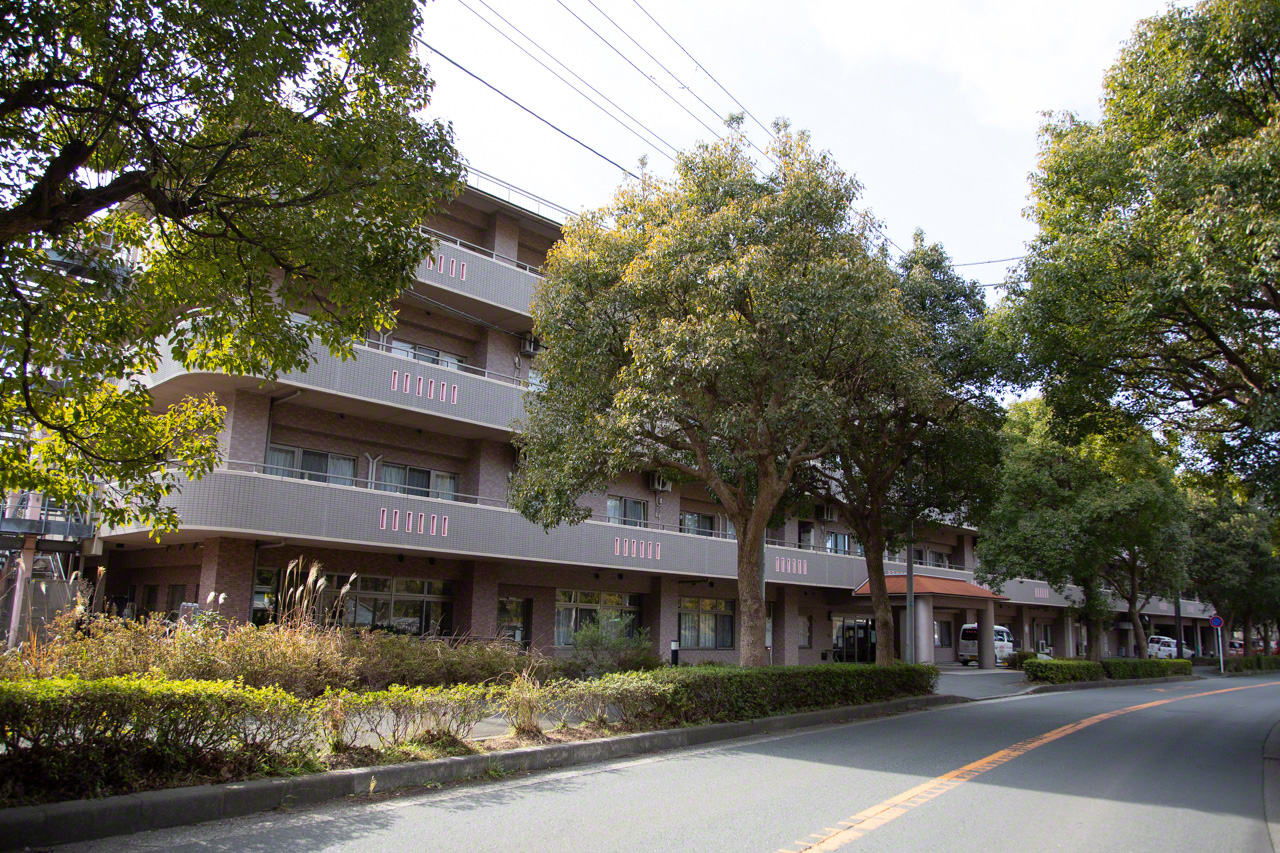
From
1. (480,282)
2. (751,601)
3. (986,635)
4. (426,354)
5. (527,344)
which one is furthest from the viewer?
(986,635)

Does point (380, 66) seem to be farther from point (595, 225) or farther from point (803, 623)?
point (803, 623)

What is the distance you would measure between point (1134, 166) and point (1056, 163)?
1416 mm

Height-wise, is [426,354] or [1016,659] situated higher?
[426,354]

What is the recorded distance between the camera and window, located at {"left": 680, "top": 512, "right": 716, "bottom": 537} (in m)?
29.4

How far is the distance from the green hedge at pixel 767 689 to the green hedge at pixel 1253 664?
38973 millimetres

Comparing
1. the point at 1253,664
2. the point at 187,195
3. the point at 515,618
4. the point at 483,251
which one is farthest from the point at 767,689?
the point at 1253,664

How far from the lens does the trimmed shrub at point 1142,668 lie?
3127 cm

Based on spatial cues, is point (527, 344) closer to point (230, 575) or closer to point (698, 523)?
point (698, 523)

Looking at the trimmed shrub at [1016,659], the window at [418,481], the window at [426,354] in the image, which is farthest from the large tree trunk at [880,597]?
the trimmed shrub at [1016,659]

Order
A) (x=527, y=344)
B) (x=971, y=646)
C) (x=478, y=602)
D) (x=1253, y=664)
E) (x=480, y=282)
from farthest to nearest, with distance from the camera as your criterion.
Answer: (x=1253, y=664)
(x=971, y=646)
(x=527, y=344)
(x=478, y=602)
(x=480, y=282)

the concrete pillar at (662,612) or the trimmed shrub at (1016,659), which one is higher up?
the concrete pillar at (662,612)

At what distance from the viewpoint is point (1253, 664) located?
47875 millimetres

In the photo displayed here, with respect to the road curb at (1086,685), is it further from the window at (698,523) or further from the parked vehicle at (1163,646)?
the parked vehicle at (1163,646)

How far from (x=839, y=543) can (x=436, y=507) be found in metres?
22.1
